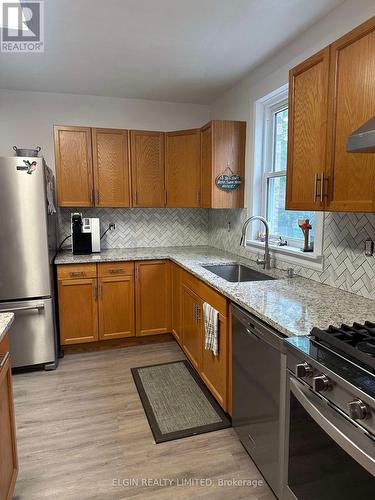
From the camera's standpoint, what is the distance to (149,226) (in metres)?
3.93

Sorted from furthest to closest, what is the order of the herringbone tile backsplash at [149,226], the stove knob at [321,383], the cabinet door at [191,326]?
1. the herringbone tile backsplash at [149,226]
2. the cabinet door at [191,326]
3. the stove knob at [321,383]

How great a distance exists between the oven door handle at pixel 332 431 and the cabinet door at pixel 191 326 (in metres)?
1.26

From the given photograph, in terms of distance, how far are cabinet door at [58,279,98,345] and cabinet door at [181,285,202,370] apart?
2.87ft

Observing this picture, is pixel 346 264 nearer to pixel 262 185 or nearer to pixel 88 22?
pixel 262 185

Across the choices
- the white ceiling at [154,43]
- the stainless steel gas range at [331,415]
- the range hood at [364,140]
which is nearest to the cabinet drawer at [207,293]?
the stainless steel gas range at [331,415]

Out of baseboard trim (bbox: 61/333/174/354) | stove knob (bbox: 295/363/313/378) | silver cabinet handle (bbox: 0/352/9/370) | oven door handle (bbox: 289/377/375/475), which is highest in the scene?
stove knob (bbox: 295/363/313/378)

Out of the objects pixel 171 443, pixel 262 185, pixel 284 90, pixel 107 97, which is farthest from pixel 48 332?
pixel 284 90

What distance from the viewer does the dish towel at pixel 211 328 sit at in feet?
7.13

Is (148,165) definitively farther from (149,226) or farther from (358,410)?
(358,410)

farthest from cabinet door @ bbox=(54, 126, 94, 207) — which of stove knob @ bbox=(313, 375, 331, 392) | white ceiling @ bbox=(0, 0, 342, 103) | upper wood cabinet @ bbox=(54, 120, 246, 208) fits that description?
stove knob @ bbox=(313, 375, 331, 392)

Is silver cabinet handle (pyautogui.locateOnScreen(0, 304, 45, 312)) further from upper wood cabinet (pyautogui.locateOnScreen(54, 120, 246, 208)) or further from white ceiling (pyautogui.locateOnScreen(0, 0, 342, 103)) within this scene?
white ceiling (pyautogui.locateOnScreen(0, 0, 342, 103))

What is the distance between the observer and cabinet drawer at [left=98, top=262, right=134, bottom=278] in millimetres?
3189

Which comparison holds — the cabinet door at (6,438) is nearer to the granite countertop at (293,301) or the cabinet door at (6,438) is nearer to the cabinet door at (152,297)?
the granite countertop at (293,301)

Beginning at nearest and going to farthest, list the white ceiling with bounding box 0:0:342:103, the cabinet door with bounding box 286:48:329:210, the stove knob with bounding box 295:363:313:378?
1. the stove knob with bounding box 295:363:313:378
2. the cabinet door with bounding box 286:48:329:210
3. the white ceiling with bounding box 0:0:342:103
